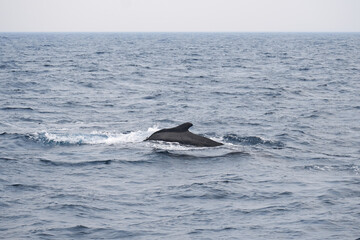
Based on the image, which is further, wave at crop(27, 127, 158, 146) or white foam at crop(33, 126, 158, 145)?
white foam at crop(33, 126, 158, 145)

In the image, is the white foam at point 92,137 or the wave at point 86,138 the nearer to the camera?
the wave at point 86,138

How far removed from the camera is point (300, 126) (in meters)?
25.6

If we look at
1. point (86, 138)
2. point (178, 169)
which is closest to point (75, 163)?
point (178, 169)

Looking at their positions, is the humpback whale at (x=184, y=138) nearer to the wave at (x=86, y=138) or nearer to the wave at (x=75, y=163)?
the wave at (x=86, y=138)

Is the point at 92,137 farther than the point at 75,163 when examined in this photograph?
Yes

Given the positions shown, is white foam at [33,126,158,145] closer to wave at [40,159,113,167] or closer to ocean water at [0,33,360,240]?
ocean water at [0,33,360,240]

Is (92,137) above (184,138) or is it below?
below

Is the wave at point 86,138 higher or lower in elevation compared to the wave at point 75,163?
higher

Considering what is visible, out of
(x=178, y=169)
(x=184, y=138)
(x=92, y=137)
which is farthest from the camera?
(x=92, y=137)

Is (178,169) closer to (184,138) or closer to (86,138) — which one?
(184,138)

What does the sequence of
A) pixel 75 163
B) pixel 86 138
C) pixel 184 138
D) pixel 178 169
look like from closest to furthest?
pixel 178 169, pixel 75 163, pixel 184 138, pixel 86 138

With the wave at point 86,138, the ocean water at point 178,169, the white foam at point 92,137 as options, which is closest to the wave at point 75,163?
the ocean water at point 178,169

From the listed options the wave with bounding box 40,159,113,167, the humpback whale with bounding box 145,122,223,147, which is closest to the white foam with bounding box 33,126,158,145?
the humpback whale with bounding box 145,122,223,147

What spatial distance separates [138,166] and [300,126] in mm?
10737
